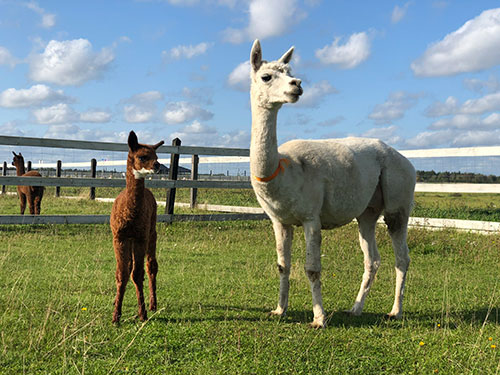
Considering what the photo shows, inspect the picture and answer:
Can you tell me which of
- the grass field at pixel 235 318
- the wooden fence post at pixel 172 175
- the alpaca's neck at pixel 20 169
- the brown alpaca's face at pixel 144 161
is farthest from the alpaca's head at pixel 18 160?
the brown alpaca's face at pixel 144 161

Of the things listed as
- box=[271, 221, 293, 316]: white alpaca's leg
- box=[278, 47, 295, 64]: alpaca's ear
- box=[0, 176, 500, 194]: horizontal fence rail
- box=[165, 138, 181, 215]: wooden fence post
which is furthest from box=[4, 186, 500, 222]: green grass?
box=[278, 47, 295, 64]: alpaca's ear

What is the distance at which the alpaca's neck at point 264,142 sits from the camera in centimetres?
425

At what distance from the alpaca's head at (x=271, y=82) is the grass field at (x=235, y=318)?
2.00 m

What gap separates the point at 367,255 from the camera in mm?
5312

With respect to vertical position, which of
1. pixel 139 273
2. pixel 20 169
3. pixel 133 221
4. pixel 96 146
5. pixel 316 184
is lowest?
pixel 139 273

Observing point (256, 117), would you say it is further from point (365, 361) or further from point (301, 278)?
point (301, 278)

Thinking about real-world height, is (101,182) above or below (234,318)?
above

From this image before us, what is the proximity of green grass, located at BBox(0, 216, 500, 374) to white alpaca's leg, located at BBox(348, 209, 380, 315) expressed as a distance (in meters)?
0.20

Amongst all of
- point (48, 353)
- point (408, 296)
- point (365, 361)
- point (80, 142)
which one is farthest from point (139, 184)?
point (80, 142)

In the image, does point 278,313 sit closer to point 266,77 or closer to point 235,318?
point 235,318

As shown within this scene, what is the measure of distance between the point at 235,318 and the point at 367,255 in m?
1.66

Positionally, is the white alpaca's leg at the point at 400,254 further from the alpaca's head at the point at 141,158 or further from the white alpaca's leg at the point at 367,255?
the alpaca's head at the point at 141,158

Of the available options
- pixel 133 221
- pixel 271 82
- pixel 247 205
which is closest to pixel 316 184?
pixel 271 82

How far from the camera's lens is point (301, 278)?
21.4 feet
